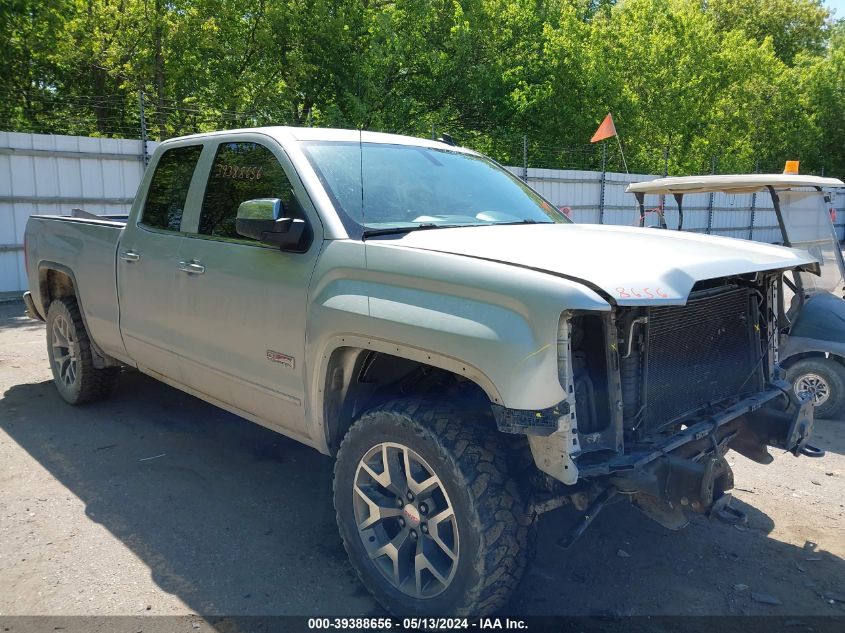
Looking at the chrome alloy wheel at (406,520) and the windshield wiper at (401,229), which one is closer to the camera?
the chrome alloy wheel at (406,520)

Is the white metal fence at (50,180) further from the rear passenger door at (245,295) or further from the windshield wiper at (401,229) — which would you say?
the windshield wiper at (401,229)

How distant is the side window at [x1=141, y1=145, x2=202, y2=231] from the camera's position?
445 centimetres

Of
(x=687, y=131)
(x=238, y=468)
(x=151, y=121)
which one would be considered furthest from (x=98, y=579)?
(x=687, y=131)

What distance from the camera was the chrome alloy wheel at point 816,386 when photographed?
5.86 meters

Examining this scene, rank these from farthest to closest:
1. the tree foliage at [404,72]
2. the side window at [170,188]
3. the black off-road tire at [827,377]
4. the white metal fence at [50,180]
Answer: the tree foliage at [404,72] → the white metal fence at [50,180] → the black off-road tire at [827,377] → the side window at [170,188]

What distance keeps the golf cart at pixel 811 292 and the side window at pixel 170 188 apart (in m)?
3.60

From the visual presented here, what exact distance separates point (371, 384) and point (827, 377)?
433 centimetres

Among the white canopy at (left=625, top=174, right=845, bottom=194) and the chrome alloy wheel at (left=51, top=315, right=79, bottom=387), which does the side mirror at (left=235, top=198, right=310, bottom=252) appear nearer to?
the chrome alloy wheel at (left=51, top=315, right=79, bottom=387)

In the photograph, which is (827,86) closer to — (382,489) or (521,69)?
(521,69)

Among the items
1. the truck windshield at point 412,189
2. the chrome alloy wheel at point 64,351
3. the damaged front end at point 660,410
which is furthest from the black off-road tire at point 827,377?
the chrome alloy wheel at point 64,351

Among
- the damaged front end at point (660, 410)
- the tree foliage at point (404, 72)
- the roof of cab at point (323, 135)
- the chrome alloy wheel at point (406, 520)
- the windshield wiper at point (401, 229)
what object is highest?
the tree foliage at point (404, 72)

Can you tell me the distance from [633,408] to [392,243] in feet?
4.06

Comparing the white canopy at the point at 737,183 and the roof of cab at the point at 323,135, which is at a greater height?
the roof of cab at the point at 323,135

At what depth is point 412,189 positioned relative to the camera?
3789mm
